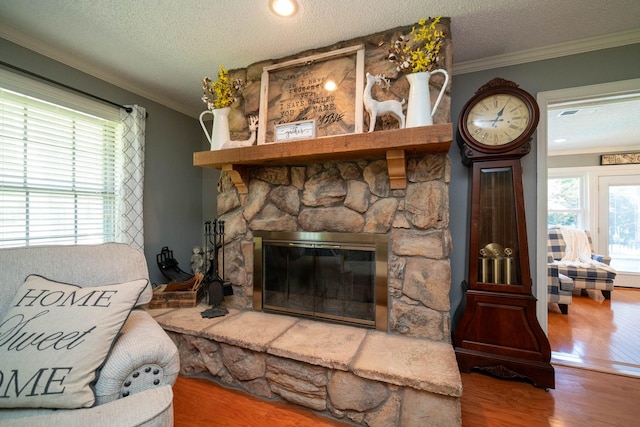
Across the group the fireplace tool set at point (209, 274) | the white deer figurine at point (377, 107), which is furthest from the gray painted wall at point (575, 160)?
the fireplace tool set at point (209, 274)

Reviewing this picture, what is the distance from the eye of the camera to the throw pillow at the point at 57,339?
2.64ft

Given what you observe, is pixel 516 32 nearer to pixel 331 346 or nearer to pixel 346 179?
pixel 346 179

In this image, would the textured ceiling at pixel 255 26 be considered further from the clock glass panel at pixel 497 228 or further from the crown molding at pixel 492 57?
the clock glass panel at pixel 497 228

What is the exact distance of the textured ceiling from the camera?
1400 mm

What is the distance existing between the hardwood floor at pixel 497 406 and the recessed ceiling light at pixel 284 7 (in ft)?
7.46

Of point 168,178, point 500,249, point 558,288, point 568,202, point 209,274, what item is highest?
point 168,178

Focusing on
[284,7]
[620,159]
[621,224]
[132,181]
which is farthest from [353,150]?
[621,224]

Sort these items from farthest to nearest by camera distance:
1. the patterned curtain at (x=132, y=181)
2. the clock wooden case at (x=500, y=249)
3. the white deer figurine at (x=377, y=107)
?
the patterned curtain at (x=132, y=181) < the clock wooden case at (x=500, y=249) < the white deer figurine at (x=377, y=107)

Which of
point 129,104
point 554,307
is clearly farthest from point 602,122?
point 129,104

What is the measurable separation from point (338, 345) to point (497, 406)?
98 cm

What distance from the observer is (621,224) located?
4160 millimetres

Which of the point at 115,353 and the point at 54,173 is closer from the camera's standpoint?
the point at 115,353

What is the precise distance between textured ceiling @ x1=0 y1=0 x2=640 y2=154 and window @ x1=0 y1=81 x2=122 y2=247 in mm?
444

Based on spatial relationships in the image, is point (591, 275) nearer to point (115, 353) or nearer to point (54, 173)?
point (115, 353)
